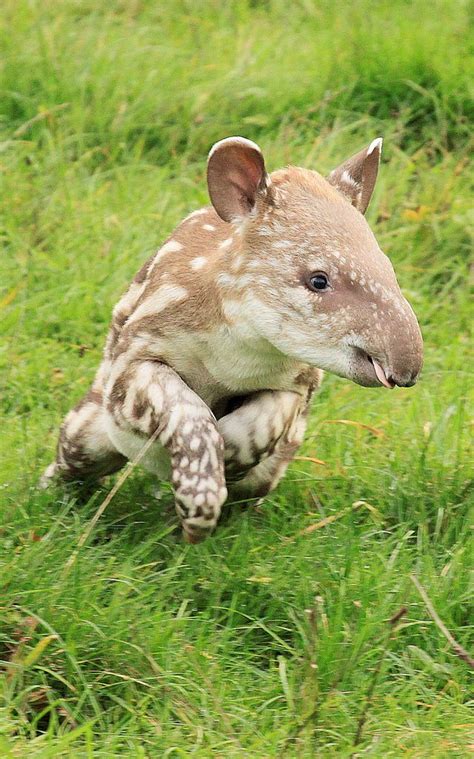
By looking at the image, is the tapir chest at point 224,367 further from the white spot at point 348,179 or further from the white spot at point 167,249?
the white spot at point 348,179

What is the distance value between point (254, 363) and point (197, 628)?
2.84ft

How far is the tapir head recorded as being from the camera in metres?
4.62

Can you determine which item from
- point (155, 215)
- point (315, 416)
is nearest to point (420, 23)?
point (155, 215)

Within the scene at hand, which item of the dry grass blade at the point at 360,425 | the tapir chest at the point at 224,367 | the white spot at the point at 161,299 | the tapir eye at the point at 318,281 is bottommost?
the dry grass blade at the point at 360,425

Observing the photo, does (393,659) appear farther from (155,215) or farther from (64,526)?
(155,215)

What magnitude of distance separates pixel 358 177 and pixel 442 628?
155cm

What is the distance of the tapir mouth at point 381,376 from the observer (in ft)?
15.1

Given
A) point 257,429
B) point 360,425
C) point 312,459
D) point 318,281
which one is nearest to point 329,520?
point 312,459

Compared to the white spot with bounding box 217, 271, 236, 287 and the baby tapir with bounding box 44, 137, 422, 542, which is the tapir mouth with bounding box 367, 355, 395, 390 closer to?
the baby tapir with bounding box 44, 137, 422, 542

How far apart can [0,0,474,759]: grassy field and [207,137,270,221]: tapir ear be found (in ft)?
3.71

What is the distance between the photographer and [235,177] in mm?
5055

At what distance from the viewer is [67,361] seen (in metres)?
6.86

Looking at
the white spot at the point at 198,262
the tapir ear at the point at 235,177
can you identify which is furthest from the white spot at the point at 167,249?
the tapir ear at the point at 235,177

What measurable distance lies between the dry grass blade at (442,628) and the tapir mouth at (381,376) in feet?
1.99
